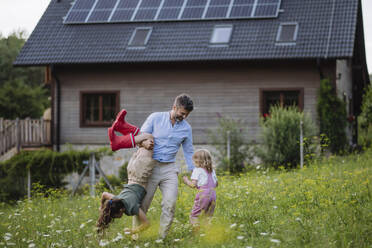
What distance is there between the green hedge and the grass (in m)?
5.15

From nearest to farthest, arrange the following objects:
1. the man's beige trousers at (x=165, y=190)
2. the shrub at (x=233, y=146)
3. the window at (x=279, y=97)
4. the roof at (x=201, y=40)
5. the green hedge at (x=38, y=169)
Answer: the man's beige trousers at (x=165, y=190)
the green hedge at (x=38, y=169)
the shrub at (x=233, y=146)
the roof at (x=201, y=40)
the window at (x=279, y=97)

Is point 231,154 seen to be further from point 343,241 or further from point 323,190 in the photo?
point 343,241

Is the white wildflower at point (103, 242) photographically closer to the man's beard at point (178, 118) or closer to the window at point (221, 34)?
the man's beard at point (178, 118)

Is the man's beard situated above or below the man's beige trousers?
above

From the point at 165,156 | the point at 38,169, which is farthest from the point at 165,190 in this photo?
the point at 38,169

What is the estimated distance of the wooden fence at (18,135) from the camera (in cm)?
1884

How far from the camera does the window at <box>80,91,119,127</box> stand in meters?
19.8

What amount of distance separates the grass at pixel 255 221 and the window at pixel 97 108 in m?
10.5

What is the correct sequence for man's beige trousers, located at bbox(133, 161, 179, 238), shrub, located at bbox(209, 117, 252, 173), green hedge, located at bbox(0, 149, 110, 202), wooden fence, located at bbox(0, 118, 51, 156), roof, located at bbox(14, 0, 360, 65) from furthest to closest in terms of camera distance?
1. wooden fence, located at bbox(0, 118, 51, 156)
2. roof, located at bbox(14, 0, 360, 65)
3. shrub, located at bbox(209, 117, 252, 173)
4. green hedge, located at bbox(0, 149, 110, 202)
5. man's beige trousers, located at bbox(133, 161, 179, 238)

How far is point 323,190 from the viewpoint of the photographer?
6.85 meters

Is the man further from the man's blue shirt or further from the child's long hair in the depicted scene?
the child's long hair

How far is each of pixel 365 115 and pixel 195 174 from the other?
35.6ft

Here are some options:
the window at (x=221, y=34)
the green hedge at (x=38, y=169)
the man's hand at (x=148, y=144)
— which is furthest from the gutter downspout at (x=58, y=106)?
the man's hand at (x=148, y=144)

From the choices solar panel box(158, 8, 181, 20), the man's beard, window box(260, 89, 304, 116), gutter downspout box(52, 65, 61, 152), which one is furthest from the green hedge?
the man's beard
